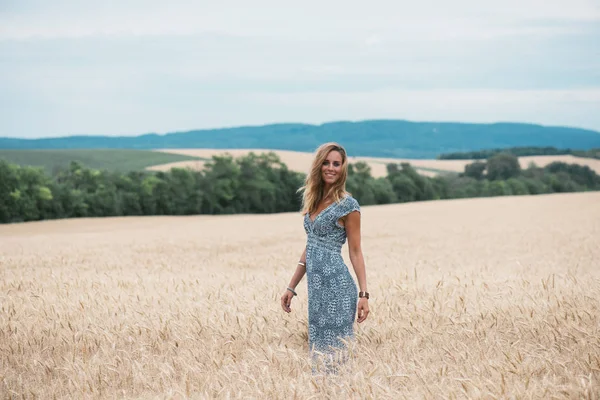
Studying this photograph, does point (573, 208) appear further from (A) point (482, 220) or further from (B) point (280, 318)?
(B) point (280, 318)

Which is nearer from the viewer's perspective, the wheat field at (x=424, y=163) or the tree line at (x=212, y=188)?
the tree line at (x=212, y=188)

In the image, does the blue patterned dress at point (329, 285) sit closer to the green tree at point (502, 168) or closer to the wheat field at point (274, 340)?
the wheat field at point (274, 340)

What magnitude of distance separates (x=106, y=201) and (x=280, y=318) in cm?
4503

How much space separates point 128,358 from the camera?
5324mm

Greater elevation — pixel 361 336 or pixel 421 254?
pixel 361 336

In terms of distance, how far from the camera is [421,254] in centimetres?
1552

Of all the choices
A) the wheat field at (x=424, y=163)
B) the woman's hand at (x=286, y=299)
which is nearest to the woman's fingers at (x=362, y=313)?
the woman's hand at (x=286, y=299)

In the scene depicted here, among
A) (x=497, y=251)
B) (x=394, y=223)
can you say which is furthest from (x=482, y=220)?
(x=497, y=251)

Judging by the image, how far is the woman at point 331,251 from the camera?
4863mm

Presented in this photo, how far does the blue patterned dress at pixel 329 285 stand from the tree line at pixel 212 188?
4258 centimetres

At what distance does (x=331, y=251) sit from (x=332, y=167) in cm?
67

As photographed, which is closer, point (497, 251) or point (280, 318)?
point (280, 318)

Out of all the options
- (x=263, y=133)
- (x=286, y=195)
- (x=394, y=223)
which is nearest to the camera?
(x=394, y=223)

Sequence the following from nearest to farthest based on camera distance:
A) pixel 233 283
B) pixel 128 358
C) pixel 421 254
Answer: pixel 128 358, pixel 233 283, pixel 421 254
